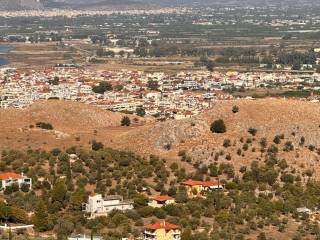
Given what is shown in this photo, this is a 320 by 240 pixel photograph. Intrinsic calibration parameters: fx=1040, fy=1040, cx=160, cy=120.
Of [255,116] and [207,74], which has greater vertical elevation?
[255,116]

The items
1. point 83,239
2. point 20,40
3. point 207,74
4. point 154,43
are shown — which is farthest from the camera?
point 20,40

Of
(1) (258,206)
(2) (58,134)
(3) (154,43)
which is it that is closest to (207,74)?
(3) (154,43)

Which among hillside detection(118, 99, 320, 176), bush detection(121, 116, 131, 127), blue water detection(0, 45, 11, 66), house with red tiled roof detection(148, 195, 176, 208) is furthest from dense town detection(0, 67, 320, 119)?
house with red tiled roof detection(148, 195, 176, 208)

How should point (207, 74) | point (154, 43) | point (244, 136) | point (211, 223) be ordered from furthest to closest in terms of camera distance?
point (154, 43)
point (207, 74)
point (244, 136)
point (211, 223)

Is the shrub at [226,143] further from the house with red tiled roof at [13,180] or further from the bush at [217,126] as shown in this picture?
the house with red tiled roof at [13,180]

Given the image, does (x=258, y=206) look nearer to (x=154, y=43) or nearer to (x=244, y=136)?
(x=244, y=136)

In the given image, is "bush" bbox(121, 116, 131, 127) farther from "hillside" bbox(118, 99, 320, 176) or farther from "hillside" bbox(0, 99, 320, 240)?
"hillside" bbox(118, 99, 320, 176)

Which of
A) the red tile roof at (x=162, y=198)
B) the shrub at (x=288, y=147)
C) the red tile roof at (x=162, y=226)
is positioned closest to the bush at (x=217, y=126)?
the shrub at (x=288, y=147)

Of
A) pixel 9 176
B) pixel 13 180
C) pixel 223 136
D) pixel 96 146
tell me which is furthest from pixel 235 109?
pixel 13 180
